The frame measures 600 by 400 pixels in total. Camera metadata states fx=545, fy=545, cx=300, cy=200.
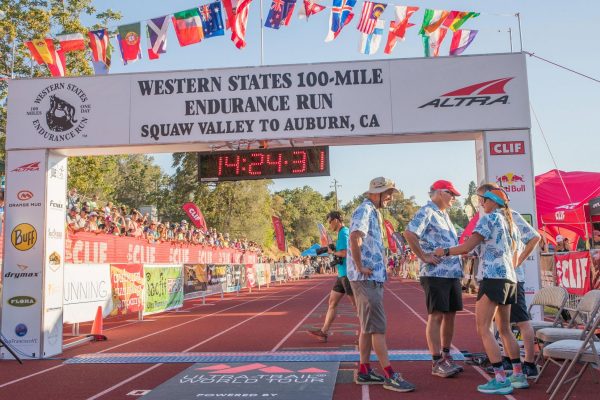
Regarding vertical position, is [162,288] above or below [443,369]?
above

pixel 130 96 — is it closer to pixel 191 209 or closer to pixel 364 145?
pixel 364 145

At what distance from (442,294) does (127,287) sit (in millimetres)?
9540

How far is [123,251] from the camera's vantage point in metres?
17.3

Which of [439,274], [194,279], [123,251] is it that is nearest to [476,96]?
[439,274]

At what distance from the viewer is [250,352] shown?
806 cm

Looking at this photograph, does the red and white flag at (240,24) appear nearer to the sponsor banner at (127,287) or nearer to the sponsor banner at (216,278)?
the sponsor banner at (127,287)

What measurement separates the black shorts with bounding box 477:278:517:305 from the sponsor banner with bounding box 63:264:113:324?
7.95m

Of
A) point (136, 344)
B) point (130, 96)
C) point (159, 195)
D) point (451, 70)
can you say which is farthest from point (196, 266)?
point (159, 195)

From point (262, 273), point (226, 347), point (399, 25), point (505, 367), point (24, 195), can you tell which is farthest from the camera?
point (262, 273)

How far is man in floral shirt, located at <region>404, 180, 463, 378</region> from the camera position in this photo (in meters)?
5.89

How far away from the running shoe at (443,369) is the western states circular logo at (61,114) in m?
6.42

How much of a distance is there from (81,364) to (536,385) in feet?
19.1

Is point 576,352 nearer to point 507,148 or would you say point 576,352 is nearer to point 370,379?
point 370,379

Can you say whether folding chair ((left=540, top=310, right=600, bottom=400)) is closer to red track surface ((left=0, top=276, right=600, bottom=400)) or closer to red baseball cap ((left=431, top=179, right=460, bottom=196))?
red track surface ((left=0, top=276, right=600, bottom=400))
